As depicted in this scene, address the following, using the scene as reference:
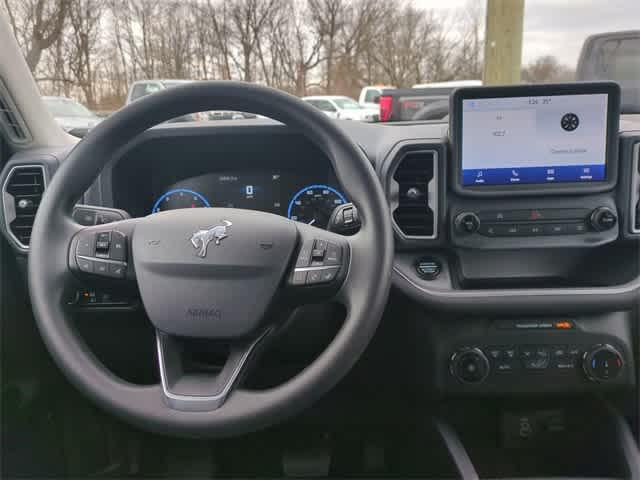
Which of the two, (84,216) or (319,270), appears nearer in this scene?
(319,270)

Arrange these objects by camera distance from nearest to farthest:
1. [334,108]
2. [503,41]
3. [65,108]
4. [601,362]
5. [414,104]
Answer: [601,362]
[65,108]
[414,104]
[503,41]
[334,108]

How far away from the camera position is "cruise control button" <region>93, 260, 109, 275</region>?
1.17m

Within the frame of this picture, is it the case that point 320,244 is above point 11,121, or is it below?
below

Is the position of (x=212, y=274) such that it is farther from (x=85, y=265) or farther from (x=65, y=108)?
(x=65, y=108)

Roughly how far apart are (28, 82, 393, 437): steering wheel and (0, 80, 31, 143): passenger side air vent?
0.74 meters

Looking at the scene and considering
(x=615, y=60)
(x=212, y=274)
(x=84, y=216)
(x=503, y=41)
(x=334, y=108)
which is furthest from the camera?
(x=334, y=108)

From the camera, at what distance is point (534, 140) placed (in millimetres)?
1574

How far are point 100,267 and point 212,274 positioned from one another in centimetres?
26

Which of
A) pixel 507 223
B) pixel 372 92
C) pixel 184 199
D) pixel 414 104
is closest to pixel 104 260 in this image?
pixel 184 199

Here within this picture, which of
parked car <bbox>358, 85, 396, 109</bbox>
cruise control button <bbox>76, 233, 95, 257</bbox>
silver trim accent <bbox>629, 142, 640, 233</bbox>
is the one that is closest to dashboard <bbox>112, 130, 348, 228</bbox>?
cruise control button <bbox>76, 233, 95, 257</bbox>

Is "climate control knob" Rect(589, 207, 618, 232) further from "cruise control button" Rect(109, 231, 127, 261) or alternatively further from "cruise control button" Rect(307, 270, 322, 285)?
"cruise control button" Rect(109, 231, 127, 261)

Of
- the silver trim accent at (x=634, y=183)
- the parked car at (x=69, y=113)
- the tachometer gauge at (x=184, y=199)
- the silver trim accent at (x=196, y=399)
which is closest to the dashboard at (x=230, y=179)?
the tachometer gauge at (x=184, y=199)

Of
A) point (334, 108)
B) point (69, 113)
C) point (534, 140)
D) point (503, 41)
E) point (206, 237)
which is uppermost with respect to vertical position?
point (503, 41)

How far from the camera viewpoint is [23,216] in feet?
5.43
